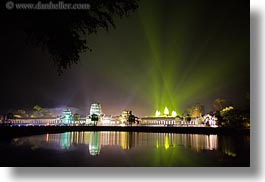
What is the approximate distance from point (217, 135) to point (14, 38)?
8.22 ft

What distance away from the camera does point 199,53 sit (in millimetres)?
3594

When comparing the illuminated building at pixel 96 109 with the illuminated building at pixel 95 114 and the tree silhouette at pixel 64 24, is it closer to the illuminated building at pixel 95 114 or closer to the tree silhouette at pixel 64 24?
the illuminated building at pixel 95 114

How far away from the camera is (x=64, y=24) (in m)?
3.32

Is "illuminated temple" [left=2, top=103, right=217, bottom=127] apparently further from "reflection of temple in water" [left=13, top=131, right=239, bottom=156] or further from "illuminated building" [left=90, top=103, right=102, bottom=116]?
"reflection of temple in water" [left=13, top=131, right=239, bottom=156]

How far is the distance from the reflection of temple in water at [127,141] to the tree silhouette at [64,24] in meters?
0.82

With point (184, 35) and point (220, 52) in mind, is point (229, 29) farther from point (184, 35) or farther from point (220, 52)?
point (184, 35)

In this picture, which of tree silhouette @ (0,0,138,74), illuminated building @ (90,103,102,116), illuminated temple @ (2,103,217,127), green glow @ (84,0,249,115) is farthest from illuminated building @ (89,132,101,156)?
tree silhouette @ (0,0,138,74)

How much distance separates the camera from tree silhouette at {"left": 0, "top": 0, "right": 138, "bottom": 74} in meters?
3.28

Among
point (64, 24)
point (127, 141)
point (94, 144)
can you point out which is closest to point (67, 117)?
point (94, 144)

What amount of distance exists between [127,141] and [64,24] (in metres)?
1.47

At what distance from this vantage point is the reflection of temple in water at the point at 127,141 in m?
3.33

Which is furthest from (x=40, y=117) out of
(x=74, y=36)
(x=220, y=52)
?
(x=220, y=52)

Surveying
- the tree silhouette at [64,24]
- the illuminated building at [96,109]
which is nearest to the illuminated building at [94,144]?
the illuminated building at [96,109]

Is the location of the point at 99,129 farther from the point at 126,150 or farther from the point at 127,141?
the point at 126,150
